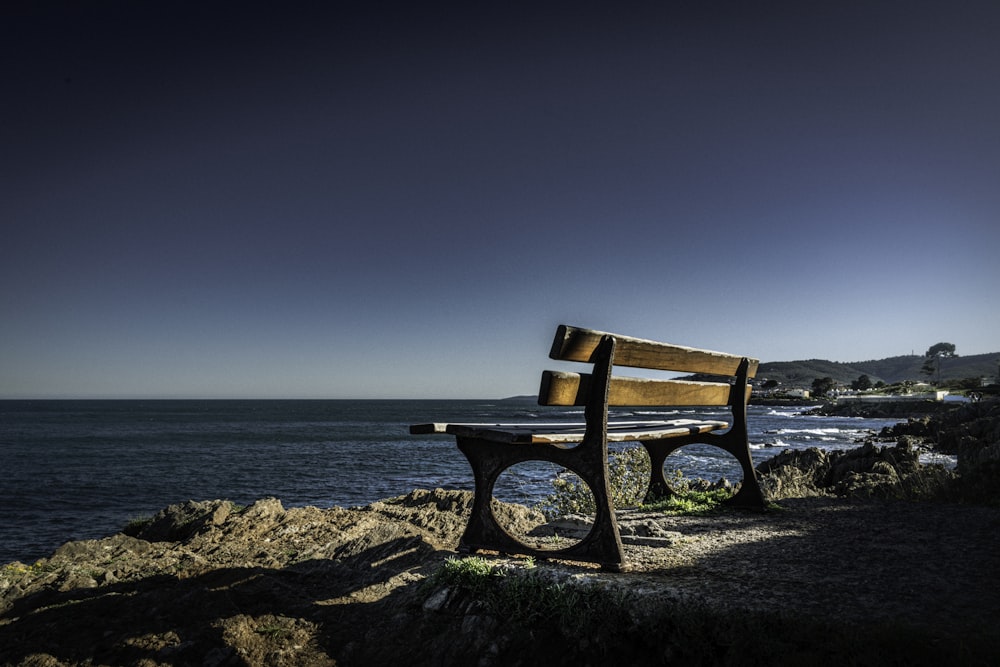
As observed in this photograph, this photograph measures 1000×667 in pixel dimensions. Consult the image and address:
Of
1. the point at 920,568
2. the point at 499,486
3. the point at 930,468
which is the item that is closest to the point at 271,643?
the point at 920,568

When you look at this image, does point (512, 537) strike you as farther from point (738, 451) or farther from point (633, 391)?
point (738, 451)

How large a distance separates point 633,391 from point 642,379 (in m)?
0.15

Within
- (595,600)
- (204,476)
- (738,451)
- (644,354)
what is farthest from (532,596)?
(204,476)

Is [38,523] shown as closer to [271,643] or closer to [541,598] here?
[271,643]

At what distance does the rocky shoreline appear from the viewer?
8.39 ft

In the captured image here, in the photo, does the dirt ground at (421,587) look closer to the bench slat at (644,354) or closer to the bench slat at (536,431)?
the bench slat at (536,431)

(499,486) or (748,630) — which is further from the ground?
(748,630)

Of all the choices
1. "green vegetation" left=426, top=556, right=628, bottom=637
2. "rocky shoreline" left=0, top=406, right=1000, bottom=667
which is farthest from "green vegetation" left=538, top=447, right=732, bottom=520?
"green vegetation" left=426, top=556, right=628, bottom=637

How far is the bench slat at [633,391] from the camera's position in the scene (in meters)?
3.26

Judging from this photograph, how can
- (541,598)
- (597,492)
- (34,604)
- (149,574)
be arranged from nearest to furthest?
(541,598) → (597,492) → (34,604) → (149,574)

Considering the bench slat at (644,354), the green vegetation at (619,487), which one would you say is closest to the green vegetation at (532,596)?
the bench slat at (644,354)

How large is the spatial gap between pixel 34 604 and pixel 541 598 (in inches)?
175

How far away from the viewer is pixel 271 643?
140 inches

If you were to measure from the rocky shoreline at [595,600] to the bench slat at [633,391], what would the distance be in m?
1.04
